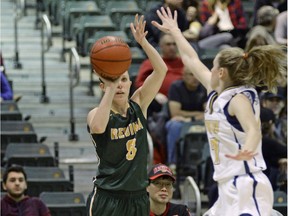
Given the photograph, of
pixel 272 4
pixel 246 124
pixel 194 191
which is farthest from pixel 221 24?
pixel 246 124

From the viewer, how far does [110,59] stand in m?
6.19

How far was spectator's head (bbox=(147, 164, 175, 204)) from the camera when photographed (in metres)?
7.99

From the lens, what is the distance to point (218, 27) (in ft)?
48.1

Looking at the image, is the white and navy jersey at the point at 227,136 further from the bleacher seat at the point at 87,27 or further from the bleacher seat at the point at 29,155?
the bleacher seat at the point at 87,27

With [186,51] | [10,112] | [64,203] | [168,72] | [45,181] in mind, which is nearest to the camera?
[186,51]

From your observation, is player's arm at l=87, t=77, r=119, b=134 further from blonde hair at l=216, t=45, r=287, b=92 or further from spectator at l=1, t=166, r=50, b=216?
spectator at l=1, t=166, r=50, b=216

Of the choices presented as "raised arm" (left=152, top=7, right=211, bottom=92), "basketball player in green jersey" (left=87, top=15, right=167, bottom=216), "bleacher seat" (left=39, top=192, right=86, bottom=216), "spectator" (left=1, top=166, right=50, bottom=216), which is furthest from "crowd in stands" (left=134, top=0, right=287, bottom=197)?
"basketball player in green jersey" (left=87, top=15, right=167, bottom=216)

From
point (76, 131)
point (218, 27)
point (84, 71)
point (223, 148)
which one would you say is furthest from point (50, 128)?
point (223, 148)

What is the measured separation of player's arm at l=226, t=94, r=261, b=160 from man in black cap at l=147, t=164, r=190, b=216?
1.33 m

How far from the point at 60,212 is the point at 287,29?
487 centimetres

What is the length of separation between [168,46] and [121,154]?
5.95m

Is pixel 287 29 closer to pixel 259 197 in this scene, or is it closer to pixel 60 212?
pixel 60 212

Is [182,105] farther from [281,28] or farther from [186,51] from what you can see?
[186,51]

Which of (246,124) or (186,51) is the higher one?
(186,51)
